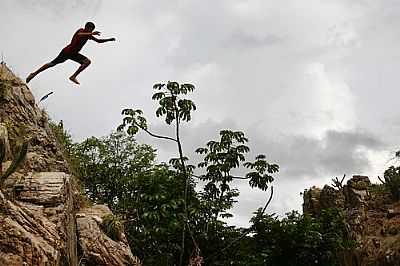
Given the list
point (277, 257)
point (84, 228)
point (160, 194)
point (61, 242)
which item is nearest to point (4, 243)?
point (61, 242)

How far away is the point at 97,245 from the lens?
408 inches

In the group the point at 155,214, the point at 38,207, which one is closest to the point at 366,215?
the point at 155,214

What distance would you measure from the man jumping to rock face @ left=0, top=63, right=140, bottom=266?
1.42 metres

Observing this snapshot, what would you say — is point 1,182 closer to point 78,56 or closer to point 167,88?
point 78,56

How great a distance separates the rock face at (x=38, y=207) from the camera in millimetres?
7969

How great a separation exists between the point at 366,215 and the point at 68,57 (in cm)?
1260

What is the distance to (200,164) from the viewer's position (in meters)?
14.5

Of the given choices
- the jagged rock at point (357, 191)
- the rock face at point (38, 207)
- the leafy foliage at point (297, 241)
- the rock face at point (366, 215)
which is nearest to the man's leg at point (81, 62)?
the rock face at point (38, 207)

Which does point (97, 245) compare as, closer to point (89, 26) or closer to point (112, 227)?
point (112, 227)

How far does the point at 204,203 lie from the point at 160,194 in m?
1.03

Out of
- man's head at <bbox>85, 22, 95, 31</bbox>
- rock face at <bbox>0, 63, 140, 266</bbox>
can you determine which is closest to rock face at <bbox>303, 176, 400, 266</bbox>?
rock face at <bbox>0, 63, 140, 266</bbox>

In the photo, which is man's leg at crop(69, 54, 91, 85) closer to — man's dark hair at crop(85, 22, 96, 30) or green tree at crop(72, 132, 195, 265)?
man's dark hair at crop(85, 22, 96, 30)

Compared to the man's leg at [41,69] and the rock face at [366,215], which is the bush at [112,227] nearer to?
the man's leg at [41,69]

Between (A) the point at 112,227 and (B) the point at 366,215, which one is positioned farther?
(B) the point at 366,215
